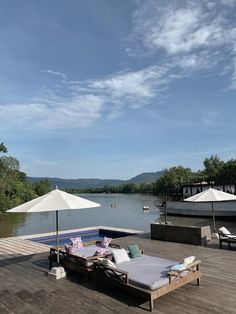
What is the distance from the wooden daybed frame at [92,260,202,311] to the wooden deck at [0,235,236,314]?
191 millimetres

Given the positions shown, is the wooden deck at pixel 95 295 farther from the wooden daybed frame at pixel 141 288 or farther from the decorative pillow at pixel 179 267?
the decorative pillow at pixel 179 267

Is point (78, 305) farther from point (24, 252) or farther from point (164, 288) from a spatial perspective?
point (24, 252)

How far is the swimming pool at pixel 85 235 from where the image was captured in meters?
13.5

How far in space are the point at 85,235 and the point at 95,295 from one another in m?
9.72

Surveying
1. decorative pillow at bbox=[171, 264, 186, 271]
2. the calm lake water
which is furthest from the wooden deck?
the calm lake water

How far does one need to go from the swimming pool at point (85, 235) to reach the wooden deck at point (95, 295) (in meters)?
6.10

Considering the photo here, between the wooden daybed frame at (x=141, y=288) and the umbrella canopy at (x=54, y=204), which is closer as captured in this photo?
the wooden daybed frame at (x=141, y=288)

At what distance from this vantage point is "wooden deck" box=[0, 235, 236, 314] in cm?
475

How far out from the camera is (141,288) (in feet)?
16.1

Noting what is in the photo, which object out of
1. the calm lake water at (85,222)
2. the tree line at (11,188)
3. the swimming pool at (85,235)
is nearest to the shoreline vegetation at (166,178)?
the tree line at (11,188)

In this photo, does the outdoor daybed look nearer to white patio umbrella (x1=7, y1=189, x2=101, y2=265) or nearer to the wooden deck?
the wooden deck

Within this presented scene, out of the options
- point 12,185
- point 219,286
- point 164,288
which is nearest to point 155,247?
point 219,286

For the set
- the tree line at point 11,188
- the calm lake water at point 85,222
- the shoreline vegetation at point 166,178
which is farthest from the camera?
the shoreline vegetation at point 166,178

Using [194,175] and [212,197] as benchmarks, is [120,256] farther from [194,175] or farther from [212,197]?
[194,175]
